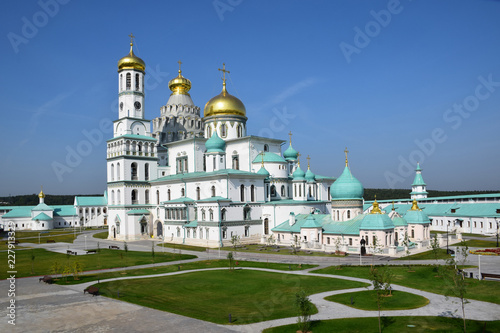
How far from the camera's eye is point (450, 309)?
70.3 ft

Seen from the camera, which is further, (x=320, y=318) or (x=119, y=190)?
(x=119, y=190)

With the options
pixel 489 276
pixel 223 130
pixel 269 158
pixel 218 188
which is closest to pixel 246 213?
pixel 218 188

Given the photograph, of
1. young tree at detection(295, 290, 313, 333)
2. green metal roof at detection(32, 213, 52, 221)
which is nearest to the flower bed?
young tree at detection(295, 290, 313, 333)

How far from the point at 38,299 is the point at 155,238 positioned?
3674cm

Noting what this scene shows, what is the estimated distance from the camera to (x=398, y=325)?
19.1m

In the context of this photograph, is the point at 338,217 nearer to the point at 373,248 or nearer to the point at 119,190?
the point at 373,248

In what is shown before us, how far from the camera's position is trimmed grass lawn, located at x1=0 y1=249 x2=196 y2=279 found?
119 ft

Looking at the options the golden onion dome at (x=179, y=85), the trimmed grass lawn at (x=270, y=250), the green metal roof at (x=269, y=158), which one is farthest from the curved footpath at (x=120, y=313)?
the golden onion dome at (x=179, y=85)

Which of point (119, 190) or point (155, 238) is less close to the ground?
point (119, 190)

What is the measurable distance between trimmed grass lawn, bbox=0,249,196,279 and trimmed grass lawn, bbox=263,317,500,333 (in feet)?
76.0

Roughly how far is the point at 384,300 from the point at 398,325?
4.07m

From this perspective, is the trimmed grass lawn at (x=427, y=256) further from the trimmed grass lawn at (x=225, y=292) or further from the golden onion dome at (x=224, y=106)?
the golden onion dome at (x=224, y=106)

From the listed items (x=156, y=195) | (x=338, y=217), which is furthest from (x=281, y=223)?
(x=156, y=195)

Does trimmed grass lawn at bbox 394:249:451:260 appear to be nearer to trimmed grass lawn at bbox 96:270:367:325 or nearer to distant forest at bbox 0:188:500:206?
trimmed grass lawn at bbox 96:270:367:325
